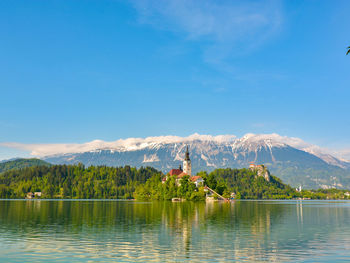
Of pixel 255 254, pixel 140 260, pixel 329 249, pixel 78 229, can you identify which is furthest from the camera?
pixel 78 229

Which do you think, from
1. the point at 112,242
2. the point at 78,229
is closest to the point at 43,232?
the point at 78,229

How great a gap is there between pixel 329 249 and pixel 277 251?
240 inches

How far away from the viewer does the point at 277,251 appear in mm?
35594

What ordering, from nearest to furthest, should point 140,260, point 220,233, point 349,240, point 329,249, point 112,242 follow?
point 140,260 < point 329,249 < point 112,242 < point 349,240 < point 220,233

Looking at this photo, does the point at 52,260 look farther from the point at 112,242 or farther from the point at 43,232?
the point at 43,232

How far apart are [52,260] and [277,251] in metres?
20.7

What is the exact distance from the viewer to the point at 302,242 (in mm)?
42094

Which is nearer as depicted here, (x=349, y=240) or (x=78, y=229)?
(x=349, y=240)

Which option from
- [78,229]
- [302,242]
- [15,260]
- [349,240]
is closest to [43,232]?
[78,229]

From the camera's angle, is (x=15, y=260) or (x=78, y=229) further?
(x=78, y=229)

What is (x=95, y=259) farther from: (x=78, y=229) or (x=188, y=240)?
(x=78, y=229)

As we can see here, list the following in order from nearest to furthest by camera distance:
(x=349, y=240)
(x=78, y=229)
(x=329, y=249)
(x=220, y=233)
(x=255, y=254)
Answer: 1. (x=255, y=254)
2. (x=329, y=249)
3. (x=349, y=240)
4. (x=220, y=233)
5. (x=78, y=229)

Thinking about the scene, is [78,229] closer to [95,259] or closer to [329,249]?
[95,259]

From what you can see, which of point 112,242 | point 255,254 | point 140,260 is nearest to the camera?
point 140,260
